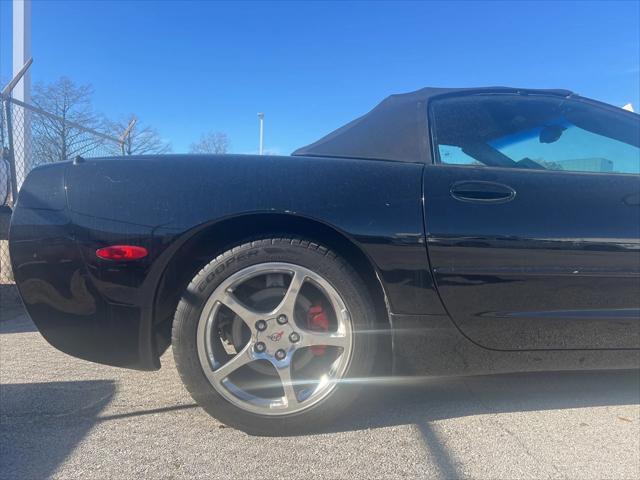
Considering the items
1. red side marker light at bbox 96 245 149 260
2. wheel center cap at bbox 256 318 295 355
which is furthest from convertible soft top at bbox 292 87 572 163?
red side marker light at bbox 96 245 149 260

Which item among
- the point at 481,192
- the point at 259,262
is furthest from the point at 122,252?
the point at 481,192

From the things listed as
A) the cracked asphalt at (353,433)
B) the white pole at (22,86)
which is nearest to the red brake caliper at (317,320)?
the cracked asphalt at (353,433)

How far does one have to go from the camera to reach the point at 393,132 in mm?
2217

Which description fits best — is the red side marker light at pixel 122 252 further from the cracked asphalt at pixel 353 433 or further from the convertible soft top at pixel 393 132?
the convertible soft top at pixel 393 132

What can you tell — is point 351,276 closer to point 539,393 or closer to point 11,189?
point 539,393

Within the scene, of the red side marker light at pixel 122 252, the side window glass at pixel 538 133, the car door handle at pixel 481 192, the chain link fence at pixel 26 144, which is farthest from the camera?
the chain link fence at pixel 26 144

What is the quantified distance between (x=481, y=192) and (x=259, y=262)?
1.02m

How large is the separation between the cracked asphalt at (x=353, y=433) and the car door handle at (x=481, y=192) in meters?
1.02

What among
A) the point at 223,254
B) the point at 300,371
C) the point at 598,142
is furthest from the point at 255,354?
the point at 598,142

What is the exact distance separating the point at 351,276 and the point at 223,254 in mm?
550

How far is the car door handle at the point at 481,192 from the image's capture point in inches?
74.5

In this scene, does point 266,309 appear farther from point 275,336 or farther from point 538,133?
point 538,133

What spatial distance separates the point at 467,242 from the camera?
183cm

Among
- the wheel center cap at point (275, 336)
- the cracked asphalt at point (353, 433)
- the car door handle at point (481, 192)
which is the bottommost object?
the cracked asphalt at point (353, 433)
